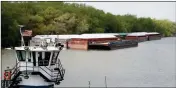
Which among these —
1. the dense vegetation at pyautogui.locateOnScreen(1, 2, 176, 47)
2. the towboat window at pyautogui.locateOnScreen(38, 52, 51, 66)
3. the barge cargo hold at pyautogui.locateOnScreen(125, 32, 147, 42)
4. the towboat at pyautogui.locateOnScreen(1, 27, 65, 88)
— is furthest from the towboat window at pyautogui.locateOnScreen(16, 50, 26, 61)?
the barge cargo hold at pyautogui.locateOnScreen(125, 32, 147, 42)

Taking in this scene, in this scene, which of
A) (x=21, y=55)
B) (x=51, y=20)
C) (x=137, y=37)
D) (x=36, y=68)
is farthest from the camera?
(x=137, y=37)

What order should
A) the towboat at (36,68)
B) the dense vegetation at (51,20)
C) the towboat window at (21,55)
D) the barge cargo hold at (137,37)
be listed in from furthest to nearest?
1. the barge cargo hold at (137,37)
2. the dense vegetation at (51,20)
3. the towboat window at (21,55)
4. the towboat at (36,68)

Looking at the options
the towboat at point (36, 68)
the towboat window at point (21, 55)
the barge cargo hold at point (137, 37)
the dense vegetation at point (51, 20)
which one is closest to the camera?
the towboat at point (36, 68)

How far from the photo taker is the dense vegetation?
179ft

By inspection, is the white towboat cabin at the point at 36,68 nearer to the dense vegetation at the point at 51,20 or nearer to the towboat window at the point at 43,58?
the towboat window at the point at 43,58

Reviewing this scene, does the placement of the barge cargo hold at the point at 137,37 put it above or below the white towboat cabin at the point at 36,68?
above

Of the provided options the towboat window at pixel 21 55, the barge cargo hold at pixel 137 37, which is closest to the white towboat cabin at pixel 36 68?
the towboat window at pixel 21 55

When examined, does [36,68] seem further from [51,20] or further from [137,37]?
[137,37]

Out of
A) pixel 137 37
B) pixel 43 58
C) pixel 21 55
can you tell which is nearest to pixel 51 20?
pixel 137 37

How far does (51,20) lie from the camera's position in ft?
248

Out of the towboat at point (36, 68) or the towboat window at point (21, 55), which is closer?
the towboat at point (36, 68)

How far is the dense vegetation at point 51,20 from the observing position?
54656mm

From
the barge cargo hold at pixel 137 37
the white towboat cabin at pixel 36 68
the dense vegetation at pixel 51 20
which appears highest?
the dense vegetation at pixel 51 20

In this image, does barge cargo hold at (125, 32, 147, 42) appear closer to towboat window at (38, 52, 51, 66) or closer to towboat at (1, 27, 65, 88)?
towboat at (1, 27, 65, 88)
